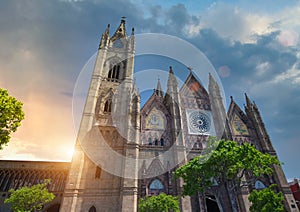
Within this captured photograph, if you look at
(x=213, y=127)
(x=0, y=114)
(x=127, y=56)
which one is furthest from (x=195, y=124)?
(x=0, y=114)

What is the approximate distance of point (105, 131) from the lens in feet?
73.6

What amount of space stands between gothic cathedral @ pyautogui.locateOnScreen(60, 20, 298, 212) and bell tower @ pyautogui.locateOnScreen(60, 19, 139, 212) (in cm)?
9

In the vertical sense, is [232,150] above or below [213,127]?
below

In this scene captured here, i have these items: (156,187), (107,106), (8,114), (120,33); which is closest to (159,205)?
(156,187)

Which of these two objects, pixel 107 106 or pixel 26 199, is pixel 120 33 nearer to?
pixel 107 106

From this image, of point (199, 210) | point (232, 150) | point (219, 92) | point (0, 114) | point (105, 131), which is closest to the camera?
point (0, 114)

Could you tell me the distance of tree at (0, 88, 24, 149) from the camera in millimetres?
8555

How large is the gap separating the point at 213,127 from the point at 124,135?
1482 cm

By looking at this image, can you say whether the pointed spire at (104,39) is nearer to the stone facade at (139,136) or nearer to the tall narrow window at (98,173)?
the stone facade at (139,136)

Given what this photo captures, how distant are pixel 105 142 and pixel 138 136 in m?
4.39

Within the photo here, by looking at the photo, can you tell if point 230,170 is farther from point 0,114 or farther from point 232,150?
point 0,114

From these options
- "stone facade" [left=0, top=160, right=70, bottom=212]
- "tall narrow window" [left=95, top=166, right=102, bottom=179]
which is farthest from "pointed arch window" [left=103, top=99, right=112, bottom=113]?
"stone facade" [left=0, top=160, right=70, bottom=212]

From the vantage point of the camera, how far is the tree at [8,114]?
28.1ft

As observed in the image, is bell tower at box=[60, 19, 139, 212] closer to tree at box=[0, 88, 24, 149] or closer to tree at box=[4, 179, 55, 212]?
tree at box=[4, 179, 55, 212]
